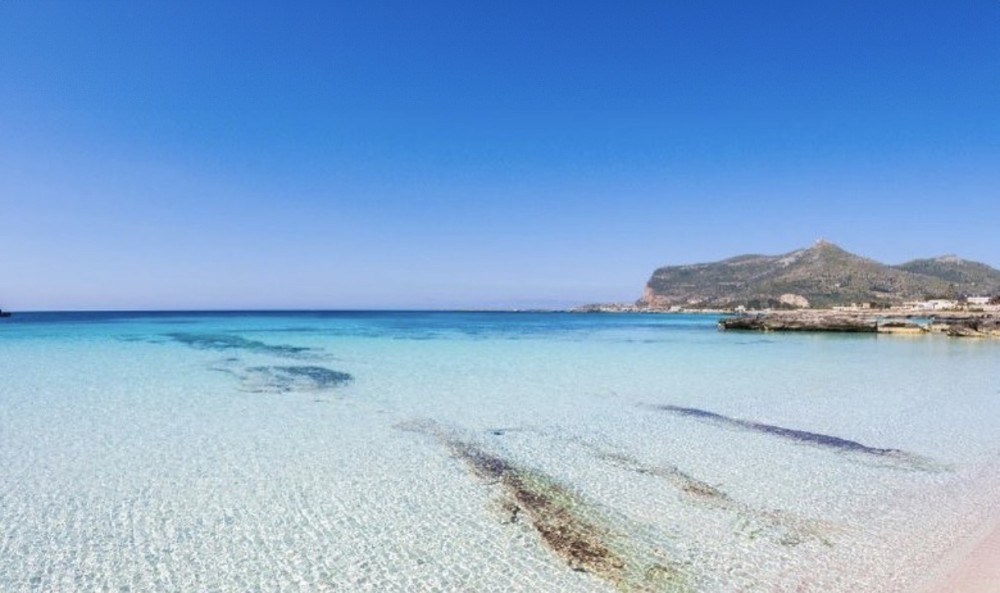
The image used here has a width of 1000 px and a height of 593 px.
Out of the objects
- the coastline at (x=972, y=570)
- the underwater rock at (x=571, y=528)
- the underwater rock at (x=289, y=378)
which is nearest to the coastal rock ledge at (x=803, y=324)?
the underwater rock at (x=289, y=378)

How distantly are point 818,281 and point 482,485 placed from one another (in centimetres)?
13182

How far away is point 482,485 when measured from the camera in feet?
23.8

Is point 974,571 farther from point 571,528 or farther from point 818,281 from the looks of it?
point 818,281

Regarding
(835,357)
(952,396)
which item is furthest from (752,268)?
Result: (952,396)

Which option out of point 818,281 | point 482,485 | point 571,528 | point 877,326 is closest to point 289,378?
point 482,485

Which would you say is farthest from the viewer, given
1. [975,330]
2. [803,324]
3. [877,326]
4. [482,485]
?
[803,324]

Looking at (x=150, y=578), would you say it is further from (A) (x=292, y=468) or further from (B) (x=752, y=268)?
(B) (x=752, y=268)

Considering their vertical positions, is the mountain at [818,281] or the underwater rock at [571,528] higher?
the mountain at [818,281]

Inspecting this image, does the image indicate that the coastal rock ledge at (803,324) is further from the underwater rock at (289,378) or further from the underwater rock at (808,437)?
the underwater rock at (289,378)

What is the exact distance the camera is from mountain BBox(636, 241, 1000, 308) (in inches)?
4427

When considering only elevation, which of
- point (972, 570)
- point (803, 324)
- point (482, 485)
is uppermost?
point (803, 324)

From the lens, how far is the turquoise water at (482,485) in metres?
4.99

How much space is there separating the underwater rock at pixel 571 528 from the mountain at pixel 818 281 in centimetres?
11724

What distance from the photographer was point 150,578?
4.83 m
